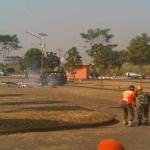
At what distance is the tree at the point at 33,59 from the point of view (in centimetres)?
11521

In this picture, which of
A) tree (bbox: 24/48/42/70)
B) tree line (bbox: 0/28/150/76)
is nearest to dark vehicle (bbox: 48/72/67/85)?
tree line (bbox: 0/28/150/76)

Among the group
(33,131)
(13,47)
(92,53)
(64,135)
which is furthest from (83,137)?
(13,47)

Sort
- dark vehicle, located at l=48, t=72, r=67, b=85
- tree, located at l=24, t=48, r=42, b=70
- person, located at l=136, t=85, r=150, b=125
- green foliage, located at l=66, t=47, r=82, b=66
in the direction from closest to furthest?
person, located at l=136, t=85, r=150, b=125 < dark vehicle, located at l=48, t=72, r=67, b=85 < green foliage, located at l=66, t=47, r=82, b=66 < tree, located at l=24, t=48, r=42, b=70

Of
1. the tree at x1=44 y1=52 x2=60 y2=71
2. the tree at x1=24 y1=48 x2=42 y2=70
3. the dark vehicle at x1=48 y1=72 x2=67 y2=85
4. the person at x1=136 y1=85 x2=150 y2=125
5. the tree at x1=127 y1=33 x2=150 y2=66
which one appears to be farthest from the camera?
the tree at x1=24 y1=48 x2=42 y2=70

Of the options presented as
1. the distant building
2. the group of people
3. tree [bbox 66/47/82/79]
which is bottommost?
the group of people

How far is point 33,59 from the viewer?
399 ft

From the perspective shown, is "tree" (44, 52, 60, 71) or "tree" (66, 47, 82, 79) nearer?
"tree" (66, 47, 82, 79)

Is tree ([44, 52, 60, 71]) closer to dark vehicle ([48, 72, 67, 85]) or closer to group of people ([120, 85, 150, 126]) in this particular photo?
dark vehicle ([48, 72, 67, 85])

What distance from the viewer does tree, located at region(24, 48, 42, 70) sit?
115 metres

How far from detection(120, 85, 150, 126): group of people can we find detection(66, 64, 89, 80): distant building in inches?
2687

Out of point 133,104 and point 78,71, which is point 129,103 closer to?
point 133,104

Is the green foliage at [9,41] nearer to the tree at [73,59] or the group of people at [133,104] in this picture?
the tree at [73,59]

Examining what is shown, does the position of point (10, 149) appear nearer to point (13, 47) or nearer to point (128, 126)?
point (128, 126)

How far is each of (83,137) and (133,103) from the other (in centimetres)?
357
